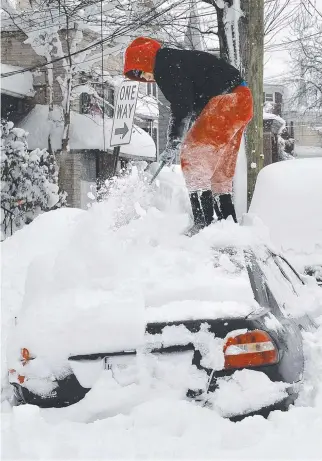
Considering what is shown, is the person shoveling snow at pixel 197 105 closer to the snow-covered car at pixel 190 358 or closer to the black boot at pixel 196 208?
the black boot at pixel 196 208

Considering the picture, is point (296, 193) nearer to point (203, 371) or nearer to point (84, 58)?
point (203, 371)

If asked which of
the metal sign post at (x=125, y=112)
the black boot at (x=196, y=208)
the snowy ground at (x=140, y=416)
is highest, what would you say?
the metal sign post at (x=125, y=112)

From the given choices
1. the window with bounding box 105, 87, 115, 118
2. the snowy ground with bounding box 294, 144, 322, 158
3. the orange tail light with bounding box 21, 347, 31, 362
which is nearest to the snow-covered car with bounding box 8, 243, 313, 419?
the orange tail light with bounding box 21, 347, 31, 362

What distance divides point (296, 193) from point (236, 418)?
393 centimetres

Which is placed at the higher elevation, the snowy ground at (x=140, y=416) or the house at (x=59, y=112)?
the house at (x=59, y=112)

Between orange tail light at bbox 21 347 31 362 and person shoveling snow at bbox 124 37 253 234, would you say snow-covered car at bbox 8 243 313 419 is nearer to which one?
orange tail light at bbox 21 347 31 362

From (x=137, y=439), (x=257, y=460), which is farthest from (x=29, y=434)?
(x=257, y=460)

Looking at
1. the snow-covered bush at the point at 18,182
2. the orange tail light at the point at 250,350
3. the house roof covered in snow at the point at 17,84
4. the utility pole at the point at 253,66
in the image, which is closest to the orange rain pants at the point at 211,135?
the orange tail light at the point at 250,350

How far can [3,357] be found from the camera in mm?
4379

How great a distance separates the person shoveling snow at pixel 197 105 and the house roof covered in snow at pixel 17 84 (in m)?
13.9

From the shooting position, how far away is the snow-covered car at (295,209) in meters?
5.57

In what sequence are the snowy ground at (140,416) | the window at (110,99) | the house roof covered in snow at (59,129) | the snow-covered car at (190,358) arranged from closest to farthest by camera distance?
the snowy ground at (140,416), the snow-covered car at (190,358), the house roof covered in snow at (59,129), the window at (110,99)

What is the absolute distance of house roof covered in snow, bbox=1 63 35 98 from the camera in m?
18.1

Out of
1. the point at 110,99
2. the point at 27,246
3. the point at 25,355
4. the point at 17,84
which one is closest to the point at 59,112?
the point at 17,84
